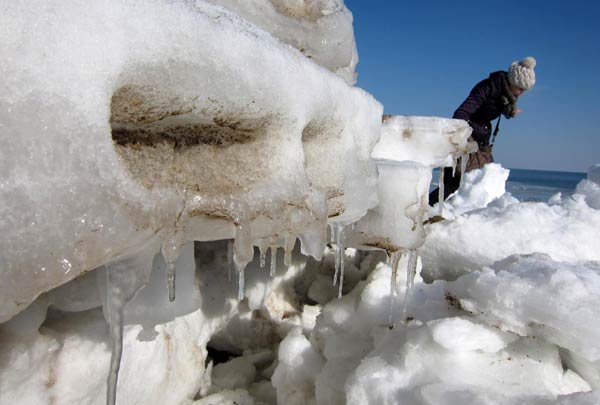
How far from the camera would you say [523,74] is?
4.32 metres

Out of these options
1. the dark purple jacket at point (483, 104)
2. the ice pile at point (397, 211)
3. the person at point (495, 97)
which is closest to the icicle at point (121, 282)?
the ice pile at point (397, 211)

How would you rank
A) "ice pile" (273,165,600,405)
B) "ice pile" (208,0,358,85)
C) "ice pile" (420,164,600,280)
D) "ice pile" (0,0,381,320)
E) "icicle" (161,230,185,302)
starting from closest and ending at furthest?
"ice pile" (0,0,381,320)
"icicle" (161,230,185,302)
"ice pile" (273,165,600,405)
"ice pile" (208,0,358,85)
"ice pile" (420,164,600,280)

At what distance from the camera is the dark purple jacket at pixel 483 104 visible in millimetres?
4344

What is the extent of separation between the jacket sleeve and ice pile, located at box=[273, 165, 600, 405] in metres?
2.92

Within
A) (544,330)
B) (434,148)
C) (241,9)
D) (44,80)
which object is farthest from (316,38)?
(544,330)

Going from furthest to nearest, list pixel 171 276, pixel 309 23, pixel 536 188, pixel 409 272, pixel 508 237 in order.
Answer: pixel 536 188
pixel 508 237
pixel 409 272
pixel 309 23
pixel 171 276

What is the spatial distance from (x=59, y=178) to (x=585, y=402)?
3.97 ft

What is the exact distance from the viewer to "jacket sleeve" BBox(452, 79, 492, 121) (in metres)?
4.33

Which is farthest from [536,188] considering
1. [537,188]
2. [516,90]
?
[516,90]

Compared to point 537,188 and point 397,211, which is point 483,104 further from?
point 537,188

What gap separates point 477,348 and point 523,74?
379 cm

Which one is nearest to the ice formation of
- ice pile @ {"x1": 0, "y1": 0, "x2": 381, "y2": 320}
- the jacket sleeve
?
ice pile @ {"x1": 0, "y1": 0, "x2": 381, "y2": 320}

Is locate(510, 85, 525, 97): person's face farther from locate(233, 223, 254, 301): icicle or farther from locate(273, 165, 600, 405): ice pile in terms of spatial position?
locate(233, 223, 254, 301): icicle

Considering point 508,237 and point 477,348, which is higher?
point 508,237
